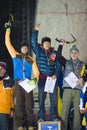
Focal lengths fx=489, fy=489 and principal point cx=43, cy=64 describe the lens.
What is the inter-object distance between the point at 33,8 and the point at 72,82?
1.90 metres

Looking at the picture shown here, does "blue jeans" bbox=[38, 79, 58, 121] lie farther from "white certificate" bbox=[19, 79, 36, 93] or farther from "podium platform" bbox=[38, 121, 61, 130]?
"podium platform" bbox=[38, 121, 61, 130]

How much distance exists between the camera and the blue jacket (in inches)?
352

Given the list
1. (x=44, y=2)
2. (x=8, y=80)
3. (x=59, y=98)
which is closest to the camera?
(x=8, y=80)

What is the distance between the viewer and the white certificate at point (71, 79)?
8.93 meters

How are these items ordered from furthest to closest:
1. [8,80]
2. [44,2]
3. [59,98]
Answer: [44,2] → [59,98] → [8,80]

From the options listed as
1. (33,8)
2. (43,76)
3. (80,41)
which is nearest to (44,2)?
(33,8)

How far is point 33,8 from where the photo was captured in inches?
390

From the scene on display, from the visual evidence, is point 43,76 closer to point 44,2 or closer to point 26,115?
point 26,115

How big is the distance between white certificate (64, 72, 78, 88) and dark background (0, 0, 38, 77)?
53.8 inches

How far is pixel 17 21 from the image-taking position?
986 cm

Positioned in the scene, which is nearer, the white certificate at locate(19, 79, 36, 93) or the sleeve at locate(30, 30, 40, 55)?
the white certificate at locate(19, 79, 36, 93)

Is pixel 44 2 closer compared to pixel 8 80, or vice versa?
pixel 8 80

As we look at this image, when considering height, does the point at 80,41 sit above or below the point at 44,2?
below

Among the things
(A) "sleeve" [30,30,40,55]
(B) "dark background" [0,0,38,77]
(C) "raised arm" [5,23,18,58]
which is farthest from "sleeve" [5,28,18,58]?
(B) "dark background" [0,0,38,77]
